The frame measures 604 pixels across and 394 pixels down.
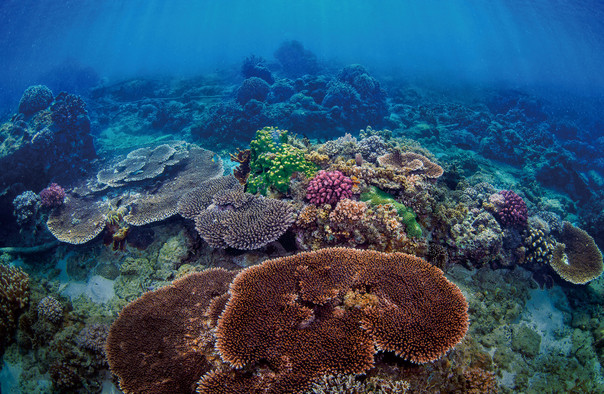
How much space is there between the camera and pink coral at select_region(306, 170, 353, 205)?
537 cm

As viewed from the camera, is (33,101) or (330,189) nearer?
(330,189)

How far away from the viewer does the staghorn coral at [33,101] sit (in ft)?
46.2

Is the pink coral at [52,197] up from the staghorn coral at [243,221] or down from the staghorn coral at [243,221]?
down

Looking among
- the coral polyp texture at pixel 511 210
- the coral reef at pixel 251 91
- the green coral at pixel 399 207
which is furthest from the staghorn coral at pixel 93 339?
the coral reef at pixel 251 91

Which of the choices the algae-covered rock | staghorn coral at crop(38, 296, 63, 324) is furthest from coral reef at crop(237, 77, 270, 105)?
the algae-covered rock

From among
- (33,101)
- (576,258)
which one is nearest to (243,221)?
(576,258)

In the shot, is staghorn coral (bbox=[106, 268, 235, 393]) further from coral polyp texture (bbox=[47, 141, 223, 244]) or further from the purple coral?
the purple coral

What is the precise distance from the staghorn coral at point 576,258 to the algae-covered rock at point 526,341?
240cm

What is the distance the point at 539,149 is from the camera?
18703 mm

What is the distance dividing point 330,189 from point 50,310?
6865 mm

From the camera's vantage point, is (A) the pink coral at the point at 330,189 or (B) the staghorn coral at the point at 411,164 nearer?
(A) the pink coral at the point at 330,189

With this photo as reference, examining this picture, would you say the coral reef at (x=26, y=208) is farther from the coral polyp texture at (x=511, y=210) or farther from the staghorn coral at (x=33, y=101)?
the coral polyp texture at (x=511, y=210)

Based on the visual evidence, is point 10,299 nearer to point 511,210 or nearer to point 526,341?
point 526,341

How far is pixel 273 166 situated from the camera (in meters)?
6.18
